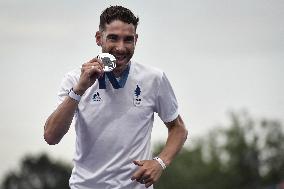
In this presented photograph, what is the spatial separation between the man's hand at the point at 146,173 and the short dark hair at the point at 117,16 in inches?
52.5

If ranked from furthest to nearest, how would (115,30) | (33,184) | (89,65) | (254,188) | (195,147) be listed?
(195,147) < (33,184) < (254,188) < (115,30) < (89,65)

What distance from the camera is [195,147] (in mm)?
125500

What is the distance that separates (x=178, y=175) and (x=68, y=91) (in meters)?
115

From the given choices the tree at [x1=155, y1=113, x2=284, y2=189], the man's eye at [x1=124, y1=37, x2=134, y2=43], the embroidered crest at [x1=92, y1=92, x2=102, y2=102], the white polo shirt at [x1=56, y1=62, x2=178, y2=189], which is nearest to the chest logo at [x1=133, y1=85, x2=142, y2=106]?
the white polo shirt at [x1=56, y1=62, x2=178, y2=189]

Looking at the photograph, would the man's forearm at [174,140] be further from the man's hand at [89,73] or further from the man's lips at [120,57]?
the man's hand at [89,73]

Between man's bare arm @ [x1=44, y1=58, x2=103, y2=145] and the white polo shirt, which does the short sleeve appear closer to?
the white polo shirt

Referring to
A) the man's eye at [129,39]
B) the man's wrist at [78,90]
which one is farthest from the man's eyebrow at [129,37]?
the man's wrist at [78,90]

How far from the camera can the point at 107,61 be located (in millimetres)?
8469

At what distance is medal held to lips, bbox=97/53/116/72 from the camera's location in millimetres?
8445

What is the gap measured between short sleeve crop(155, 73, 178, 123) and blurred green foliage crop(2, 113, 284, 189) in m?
97.0

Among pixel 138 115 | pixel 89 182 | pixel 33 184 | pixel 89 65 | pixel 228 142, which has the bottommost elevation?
pixel 33 184

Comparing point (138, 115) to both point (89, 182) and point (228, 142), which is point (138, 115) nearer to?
point (89, 182)

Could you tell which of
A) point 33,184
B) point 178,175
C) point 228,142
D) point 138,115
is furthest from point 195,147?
point 138,115

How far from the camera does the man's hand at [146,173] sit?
873cm
